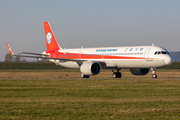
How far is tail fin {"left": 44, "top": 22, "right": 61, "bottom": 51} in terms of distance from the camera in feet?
181

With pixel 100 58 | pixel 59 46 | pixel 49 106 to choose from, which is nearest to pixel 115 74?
pixel 100 58

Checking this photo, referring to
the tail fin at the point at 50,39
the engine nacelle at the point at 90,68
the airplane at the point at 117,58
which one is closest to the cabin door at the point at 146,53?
the airplane at the point at 117,58

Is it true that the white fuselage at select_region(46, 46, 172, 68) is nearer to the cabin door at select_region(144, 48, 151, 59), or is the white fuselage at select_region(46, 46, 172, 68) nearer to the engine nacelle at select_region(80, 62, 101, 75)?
the cabin door at select_region(144, 48, 151, 59)

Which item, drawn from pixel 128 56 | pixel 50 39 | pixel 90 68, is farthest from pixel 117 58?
pixel 50 39

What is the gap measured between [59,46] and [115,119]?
44012mm

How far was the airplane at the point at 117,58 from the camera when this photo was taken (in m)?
40.7

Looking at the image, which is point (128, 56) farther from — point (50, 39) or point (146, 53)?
point (50, 39)

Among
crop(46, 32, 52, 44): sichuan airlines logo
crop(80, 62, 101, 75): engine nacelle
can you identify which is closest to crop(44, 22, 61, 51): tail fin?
crop(46, 32, 52, 44): sichuan airlines logo

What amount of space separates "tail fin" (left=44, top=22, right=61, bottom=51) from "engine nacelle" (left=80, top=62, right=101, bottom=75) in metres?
11.7

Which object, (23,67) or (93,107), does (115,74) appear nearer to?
(93,107)

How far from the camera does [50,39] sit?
184 ft

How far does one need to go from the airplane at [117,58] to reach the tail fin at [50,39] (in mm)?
1932

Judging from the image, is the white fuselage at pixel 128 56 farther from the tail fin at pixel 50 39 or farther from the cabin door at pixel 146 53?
the tail fin at pixel 50 39

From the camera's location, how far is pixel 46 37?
56.8 m
